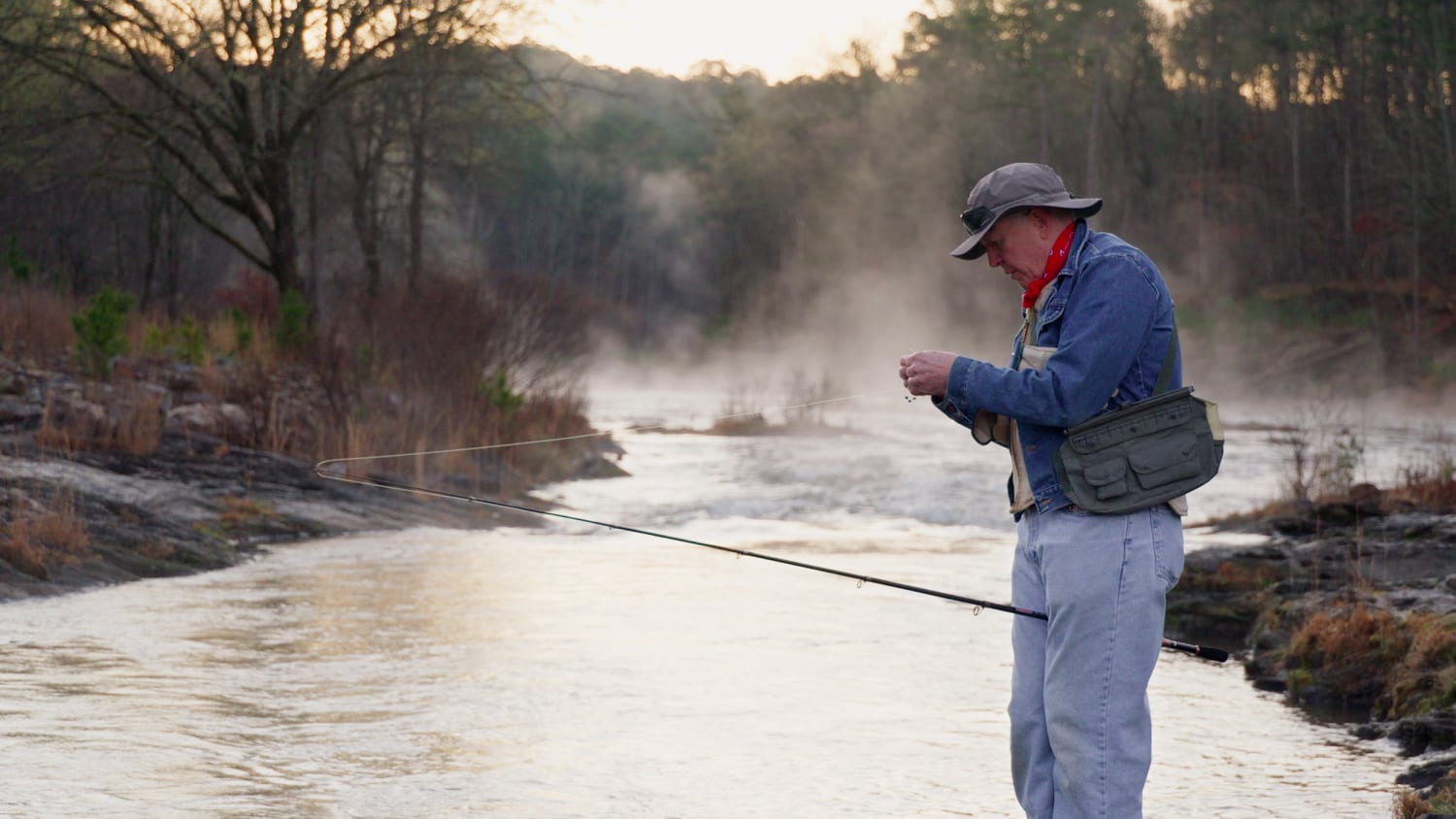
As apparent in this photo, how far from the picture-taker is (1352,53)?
148 feet

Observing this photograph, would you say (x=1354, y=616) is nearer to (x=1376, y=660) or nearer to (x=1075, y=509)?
(x=1376, y=660)

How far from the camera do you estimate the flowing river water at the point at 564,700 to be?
18.4ft

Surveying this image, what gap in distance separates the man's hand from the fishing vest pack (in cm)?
30

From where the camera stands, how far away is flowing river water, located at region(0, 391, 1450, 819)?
18.4 feet

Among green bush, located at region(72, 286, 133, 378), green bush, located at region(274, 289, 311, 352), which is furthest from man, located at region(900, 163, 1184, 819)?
green bush, located at region(274, 289, 311, 352)

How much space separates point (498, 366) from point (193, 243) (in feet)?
76.5

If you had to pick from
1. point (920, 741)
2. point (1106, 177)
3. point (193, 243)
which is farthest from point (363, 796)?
point (1106, 177)

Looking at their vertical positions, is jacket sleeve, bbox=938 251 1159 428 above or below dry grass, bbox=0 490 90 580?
above

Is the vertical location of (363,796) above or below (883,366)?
below

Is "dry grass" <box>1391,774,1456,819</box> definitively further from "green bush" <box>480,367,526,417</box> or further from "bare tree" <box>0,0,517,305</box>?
"bare tree" <box>0,0,517,305</box>

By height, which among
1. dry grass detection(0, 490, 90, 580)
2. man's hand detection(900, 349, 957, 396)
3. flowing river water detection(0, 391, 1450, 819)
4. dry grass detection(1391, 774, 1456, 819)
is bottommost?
flowing river water detection(0, 391, 1450, 819)

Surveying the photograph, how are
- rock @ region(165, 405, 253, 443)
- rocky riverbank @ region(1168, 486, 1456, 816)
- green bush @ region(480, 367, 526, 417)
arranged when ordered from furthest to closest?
green bush @ region(480, 367, 526, 417), rock @ region(165, 405, 253, 443), rocky riverbank @ region(1168, 486, 1456, 816)

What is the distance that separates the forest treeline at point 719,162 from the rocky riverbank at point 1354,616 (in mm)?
12121

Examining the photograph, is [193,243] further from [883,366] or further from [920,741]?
[920,741]
